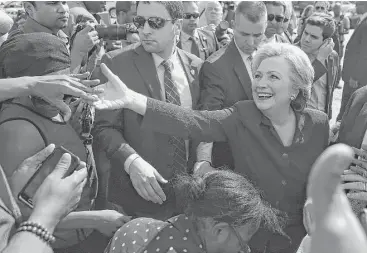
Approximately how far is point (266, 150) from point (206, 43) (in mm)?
3365

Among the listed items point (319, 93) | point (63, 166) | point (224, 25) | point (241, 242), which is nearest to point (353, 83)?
point (224, 25)

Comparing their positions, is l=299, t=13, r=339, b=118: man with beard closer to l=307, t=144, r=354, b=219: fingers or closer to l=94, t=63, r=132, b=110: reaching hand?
l=94, t=63, r=132, b=110: reaching hand

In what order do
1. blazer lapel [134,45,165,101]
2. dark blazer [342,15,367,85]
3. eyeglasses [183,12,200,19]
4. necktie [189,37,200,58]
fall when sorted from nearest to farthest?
1. blazer lapel [134,45,165,101]
2. necktie [189,37,200,58]
3. eyeglasses [183,12,200,19]
4. dark blazer [342,15,367,85]

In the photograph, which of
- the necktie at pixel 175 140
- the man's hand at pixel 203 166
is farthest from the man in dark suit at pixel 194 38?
the man's hand at pixel 203 166

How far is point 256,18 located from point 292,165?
4.71ft

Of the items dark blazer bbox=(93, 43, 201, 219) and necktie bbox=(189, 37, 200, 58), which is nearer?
dark blazer bbox=(93, 43, 201, 219)

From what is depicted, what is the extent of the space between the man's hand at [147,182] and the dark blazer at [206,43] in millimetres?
3021

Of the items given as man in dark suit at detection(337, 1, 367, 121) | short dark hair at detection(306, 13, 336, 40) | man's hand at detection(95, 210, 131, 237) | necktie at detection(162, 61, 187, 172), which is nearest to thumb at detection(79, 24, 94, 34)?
necktie at detection(162, 61, 187, 172)

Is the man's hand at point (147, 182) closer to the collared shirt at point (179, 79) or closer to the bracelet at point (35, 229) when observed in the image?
the collared shirt at point (179, 79)

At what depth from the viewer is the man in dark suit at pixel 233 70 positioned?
10.3ft

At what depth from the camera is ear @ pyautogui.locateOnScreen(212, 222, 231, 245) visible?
6.12 feet

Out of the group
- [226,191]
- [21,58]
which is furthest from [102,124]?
[226,191]

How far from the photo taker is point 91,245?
2.77 metres

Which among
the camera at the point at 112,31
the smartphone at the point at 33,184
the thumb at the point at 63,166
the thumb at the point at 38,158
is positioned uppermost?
the thumb at the point at 63,166
